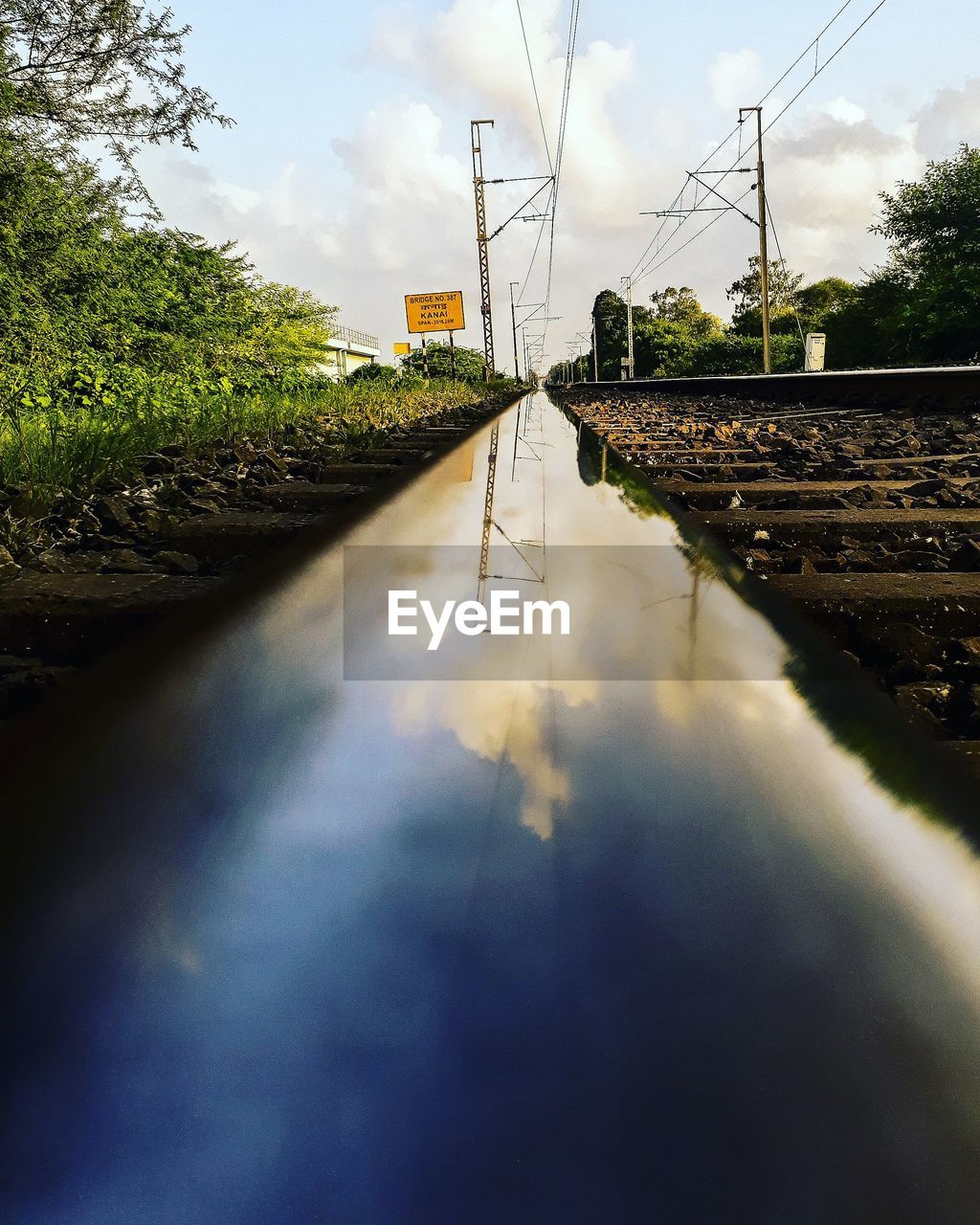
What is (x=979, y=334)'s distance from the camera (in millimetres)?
31047

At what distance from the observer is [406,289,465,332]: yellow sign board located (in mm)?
31333

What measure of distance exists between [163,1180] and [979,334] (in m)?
37.7

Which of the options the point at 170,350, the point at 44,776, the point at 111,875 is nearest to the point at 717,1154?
the point at 111,875

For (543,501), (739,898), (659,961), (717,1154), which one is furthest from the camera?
(543,501)

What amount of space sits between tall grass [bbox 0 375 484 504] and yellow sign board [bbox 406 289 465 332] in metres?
18.8

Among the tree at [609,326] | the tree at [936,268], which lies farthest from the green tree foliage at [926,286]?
the tree at [609,326]

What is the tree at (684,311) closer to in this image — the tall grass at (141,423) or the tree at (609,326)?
the tree at (609,326)

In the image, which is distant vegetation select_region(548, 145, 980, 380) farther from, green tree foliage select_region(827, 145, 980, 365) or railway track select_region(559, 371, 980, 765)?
railway track select_region(559, 371, 980, 765)

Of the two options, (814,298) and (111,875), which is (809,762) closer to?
(111,875)

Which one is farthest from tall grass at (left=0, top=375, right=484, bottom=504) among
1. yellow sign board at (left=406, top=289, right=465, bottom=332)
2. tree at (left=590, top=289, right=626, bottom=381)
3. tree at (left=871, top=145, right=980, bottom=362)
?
tree at (left=590, top=289, right=626, bottom=381)

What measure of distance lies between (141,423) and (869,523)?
187 inches

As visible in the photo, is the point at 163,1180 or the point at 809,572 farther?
the point at 809,572

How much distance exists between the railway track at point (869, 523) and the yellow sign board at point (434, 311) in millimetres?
25307

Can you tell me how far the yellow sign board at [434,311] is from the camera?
31333 millimetres
